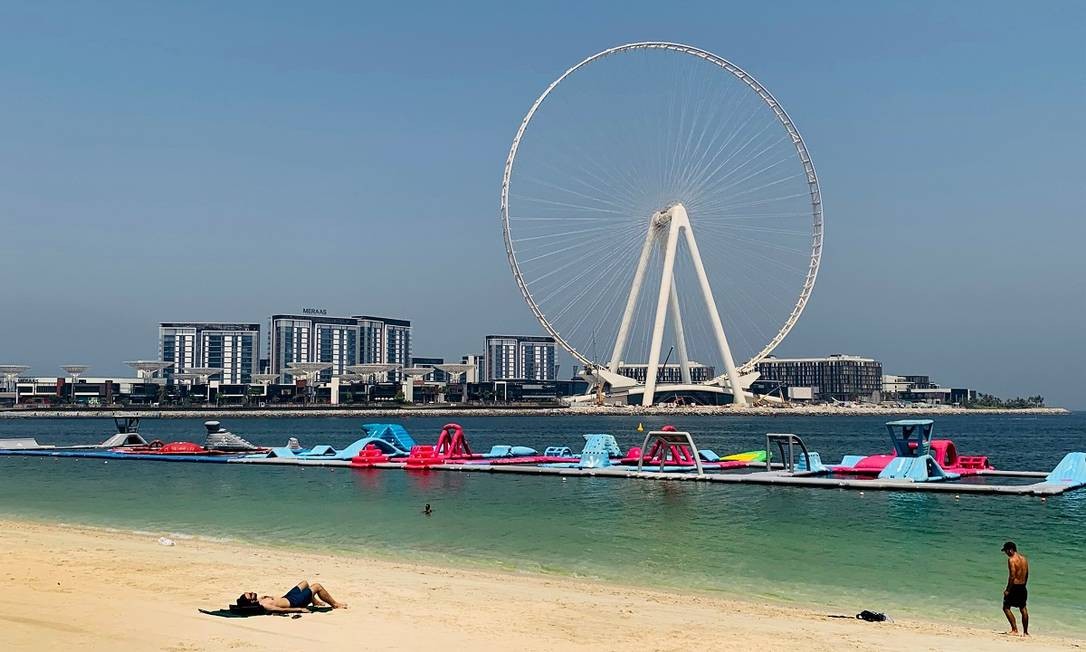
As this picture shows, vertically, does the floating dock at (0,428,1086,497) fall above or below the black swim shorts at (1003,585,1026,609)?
below

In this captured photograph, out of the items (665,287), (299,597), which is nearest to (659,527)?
(299,597)

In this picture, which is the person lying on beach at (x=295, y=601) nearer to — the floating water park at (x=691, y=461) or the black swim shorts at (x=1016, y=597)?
the black swim shorts at (x=1016, y=597)

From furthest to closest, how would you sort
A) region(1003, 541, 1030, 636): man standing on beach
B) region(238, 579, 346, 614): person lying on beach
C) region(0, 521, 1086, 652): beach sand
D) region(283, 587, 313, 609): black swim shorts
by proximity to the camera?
region(1003, 541, 1030, 636): man standing on beach → region(283, 587, 313, 609): black swim shorts → region(238, 579, 346, 614): person lying on beach → region(0, 521, 1086, 652): beach sand

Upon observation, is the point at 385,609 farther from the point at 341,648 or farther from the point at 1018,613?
the point at 1018,613

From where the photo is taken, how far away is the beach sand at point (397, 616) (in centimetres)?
1188

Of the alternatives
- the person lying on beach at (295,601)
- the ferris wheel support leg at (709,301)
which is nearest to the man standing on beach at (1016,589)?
A: the person lying on beach at (295,601)

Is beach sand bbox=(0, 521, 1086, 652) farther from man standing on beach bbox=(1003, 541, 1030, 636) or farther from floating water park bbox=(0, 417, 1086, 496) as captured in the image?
floating water park bbox=(0, 417, 1086, 496)

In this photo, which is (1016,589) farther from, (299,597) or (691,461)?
(691,461)

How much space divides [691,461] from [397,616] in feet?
114

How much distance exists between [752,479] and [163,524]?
22395 mm

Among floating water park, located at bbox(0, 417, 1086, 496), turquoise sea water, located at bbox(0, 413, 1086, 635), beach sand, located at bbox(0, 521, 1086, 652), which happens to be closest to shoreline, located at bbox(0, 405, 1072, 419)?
floating water park, located at bbox(0, 417, 1086, 496)

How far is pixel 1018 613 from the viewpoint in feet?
A: 53.7

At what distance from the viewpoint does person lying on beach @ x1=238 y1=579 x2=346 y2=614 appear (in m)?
13.3

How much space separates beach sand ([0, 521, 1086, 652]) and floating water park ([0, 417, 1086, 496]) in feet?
73.7
